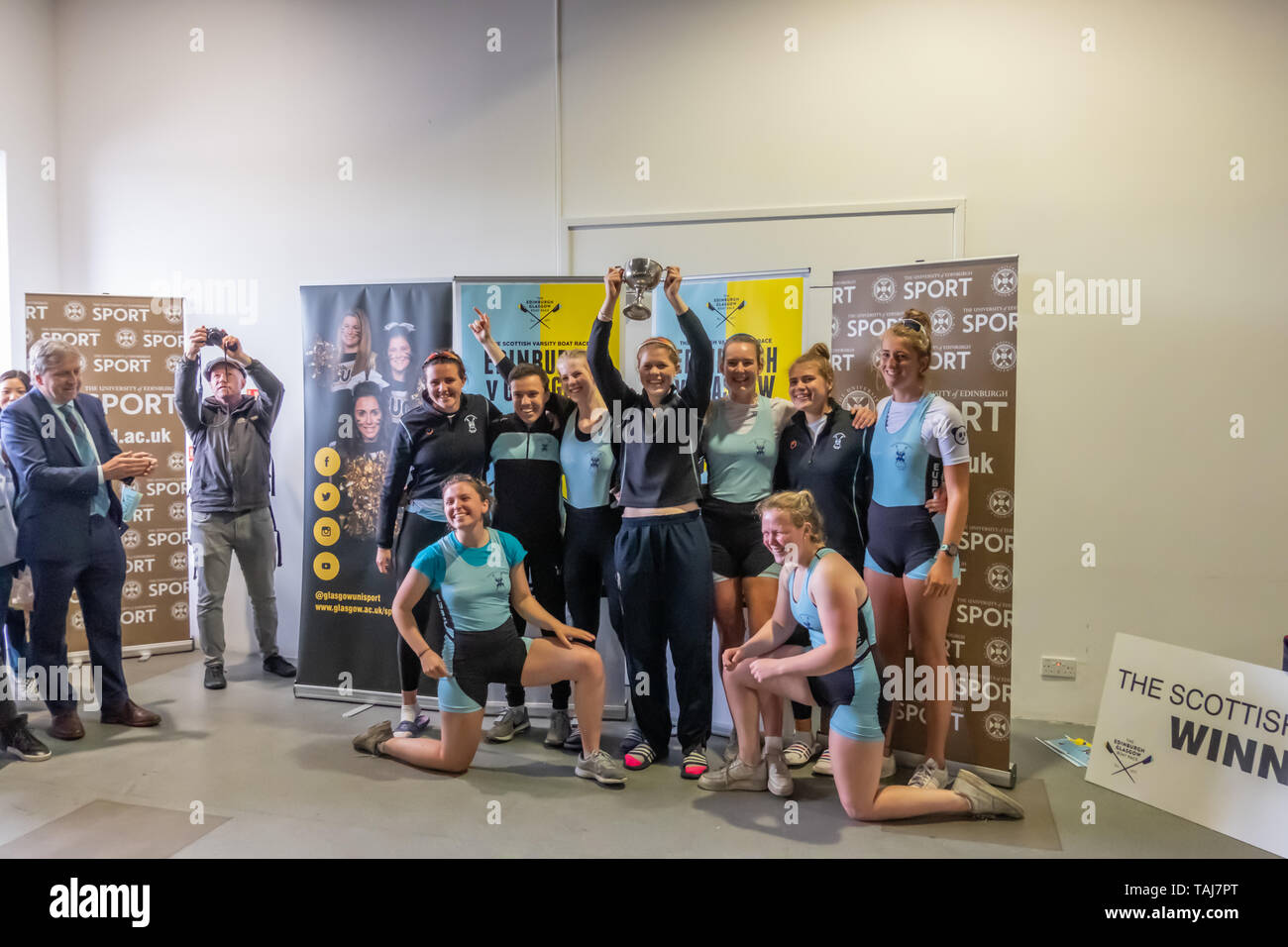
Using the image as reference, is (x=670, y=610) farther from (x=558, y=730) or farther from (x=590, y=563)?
(x=558, y=730)

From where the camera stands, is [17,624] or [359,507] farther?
[359,507]

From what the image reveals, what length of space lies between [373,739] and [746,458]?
80.6 inches

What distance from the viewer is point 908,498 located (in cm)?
323

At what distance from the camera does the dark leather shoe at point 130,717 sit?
12.9 feet

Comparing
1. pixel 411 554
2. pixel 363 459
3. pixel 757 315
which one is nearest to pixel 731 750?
pixel 411 554

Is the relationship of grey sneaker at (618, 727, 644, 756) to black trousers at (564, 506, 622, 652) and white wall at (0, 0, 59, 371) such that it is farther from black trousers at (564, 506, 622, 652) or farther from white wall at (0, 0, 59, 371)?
white wall at (0, 0, 59, 371)

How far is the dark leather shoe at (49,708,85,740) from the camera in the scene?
3.76 meters

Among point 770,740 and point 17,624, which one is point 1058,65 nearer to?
point 770,740

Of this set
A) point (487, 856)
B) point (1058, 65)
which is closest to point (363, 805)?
point (487, 856)

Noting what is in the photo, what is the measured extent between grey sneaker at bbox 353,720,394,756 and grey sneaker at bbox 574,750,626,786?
910mm

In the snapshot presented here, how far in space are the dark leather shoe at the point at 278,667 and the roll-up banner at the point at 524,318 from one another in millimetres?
2074

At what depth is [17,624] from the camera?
3838mm

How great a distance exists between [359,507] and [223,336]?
1.18 meters

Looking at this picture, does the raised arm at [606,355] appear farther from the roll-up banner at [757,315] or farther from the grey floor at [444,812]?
the grey floor at [444,812]
